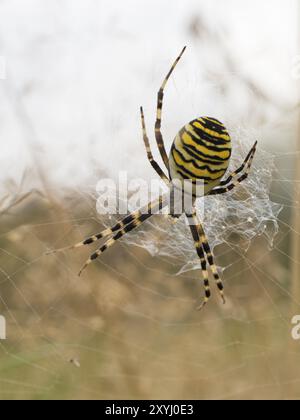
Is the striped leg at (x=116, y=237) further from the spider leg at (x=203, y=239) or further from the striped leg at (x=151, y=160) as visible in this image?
the striped leg at (x=151, y=160)

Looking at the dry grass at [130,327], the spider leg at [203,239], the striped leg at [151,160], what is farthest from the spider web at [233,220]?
the striped leg at [151,160]

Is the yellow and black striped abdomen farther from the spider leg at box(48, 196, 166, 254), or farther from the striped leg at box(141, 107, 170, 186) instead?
the spider leg at box(48, 196, 166, 254)

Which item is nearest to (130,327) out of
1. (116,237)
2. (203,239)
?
(116,237)

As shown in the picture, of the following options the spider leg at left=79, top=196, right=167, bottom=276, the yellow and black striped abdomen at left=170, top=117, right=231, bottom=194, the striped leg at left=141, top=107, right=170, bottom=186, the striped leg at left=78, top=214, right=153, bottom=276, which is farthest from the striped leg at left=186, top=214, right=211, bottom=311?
the yellow and black striped abdomen at left=170, top=117, right=231, bottom=194

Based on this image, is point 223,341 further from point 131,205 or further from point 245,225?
point 131,205

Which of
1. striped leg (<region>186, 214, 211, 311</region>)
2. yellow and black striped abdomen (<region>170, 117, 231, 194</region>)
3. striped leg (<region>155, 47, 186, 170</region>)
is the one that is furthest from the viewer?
striped leg (<region>186, 214, 211, 311</region>)

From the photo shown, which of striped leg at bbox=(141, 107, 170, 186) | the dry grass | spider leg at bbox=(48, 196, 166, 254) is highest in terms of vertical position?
striped leg at bbox=(141, 107, 170, 186)

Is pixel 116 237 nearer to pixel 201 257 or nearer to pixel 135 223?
pixel 135 223

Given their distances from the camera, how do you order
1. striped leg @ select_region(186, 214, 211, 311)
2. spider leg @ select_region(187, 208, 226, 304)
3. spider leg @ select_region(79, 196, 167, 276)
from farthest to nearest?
spider leg @ select_region(187, 208, 226, 304) → striped leg @ select_region(186, 214, 211, 311) → spider leg @ select_region(79, 196, 167, 276)
